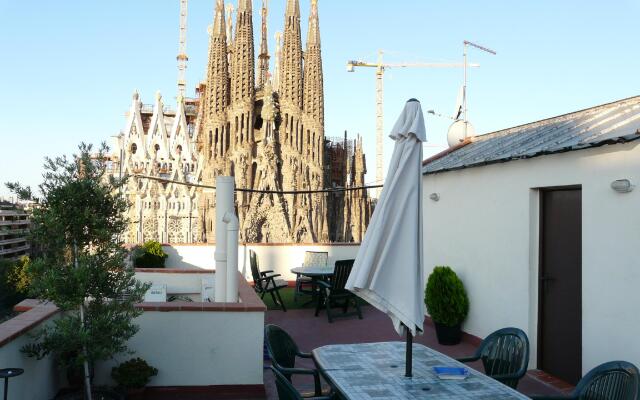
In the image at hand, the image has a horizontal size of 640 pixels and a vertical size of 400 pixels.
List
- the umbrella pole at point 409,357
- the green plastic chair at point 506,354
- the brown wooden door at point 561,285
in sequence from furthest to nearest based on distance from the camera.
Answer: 1. the brown wooden door at point 561,285
2. the green plastic chair at point 506,354
3. the umbrella pole at point 409,357

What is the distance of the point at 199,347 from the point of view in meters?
5.19

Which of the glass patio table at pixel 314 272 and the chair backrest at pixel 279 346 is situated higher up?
the chair backrest at pixel 279 346

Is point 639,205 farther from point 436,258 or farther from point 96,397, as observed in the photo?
point 96,397

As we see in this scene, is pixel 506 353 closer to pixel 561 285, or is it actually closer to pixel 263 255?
pixel 561 285

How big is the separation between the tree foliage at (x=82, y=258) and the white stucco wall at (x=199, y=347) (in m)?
0.63

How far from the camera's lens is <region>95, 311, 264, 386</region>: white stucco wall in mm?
5113

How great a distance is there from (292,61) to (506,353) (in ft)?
140

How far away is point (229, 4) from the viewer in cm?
5725

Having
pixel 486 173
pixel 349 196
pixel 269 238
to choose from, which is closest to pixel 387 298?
pixel 486 173

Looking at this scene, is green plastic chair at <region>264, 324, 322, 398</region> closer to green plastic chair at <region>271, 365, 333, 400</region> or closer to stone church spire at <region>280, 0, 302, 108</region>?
green plastic chair at <region>271, 365, 333, 400</region>

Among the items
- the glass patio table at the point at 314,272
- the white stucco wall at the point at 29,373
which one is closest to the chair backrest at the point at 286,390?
the white stucco wall at the point at 29,373

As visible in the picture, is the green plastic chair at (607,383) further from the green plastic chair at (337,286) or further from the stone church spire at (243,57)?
the stone church spire at (243,57)

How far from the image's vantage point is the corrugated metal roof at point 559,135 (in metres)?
5.24

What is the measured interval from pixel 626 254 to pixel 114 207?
438 centimetres
